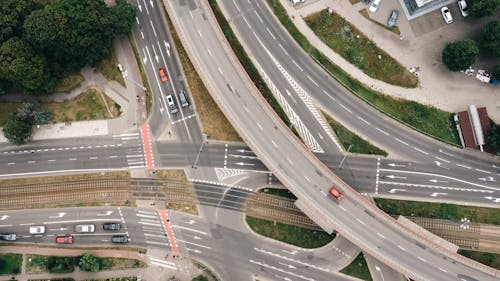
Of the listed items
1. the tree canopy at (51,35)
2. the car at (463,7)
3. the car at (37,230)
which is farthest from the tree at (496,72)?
the car at (37,230)

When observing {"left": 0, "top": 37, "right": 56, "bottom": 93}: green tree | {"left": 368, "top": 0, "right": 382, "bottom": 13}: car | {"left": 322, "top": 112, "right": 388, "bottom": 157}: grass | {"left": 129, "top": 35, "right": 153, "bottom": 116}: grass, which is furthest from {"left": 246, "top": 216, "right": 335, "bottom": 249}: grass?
{"left": 0, "top": 37, "right": 56, "bottom": 93}: green tree

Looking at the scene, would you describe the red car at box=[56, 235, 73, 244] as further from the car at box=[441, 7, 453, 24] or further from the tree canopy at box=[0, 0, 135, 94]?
the car at box=[441, 7, 453, 24]

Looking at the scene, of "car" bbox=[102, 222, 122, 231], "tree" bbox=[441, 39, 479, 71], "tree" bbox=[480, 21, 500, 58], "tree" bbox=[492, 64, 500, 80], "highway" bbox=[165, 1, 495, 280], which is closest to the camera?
"highway" bbox=[165, 1, 495, 280]

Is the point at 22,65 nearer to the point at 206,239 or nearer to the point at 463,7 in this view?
the point at 206,239

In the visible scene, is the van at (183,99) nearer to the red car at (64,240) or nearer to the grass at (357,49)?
the grass at (357,49)

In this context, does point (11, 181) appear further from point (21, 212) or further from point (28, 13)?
point (28, 13)

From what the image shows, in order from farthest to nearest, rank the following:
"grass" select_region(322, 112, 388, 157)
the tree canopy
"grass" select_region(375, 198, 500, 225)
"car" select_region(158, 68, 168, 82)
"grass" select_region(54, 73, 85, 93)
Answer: "grass" select_region(54, 73, 85, 93)
"car" select_region(158, 68, 168, 82)
"grass" select_region(322, 112, 388, 157)
"grass" select_region(375, 198, 500, 225)
the tree canopy
